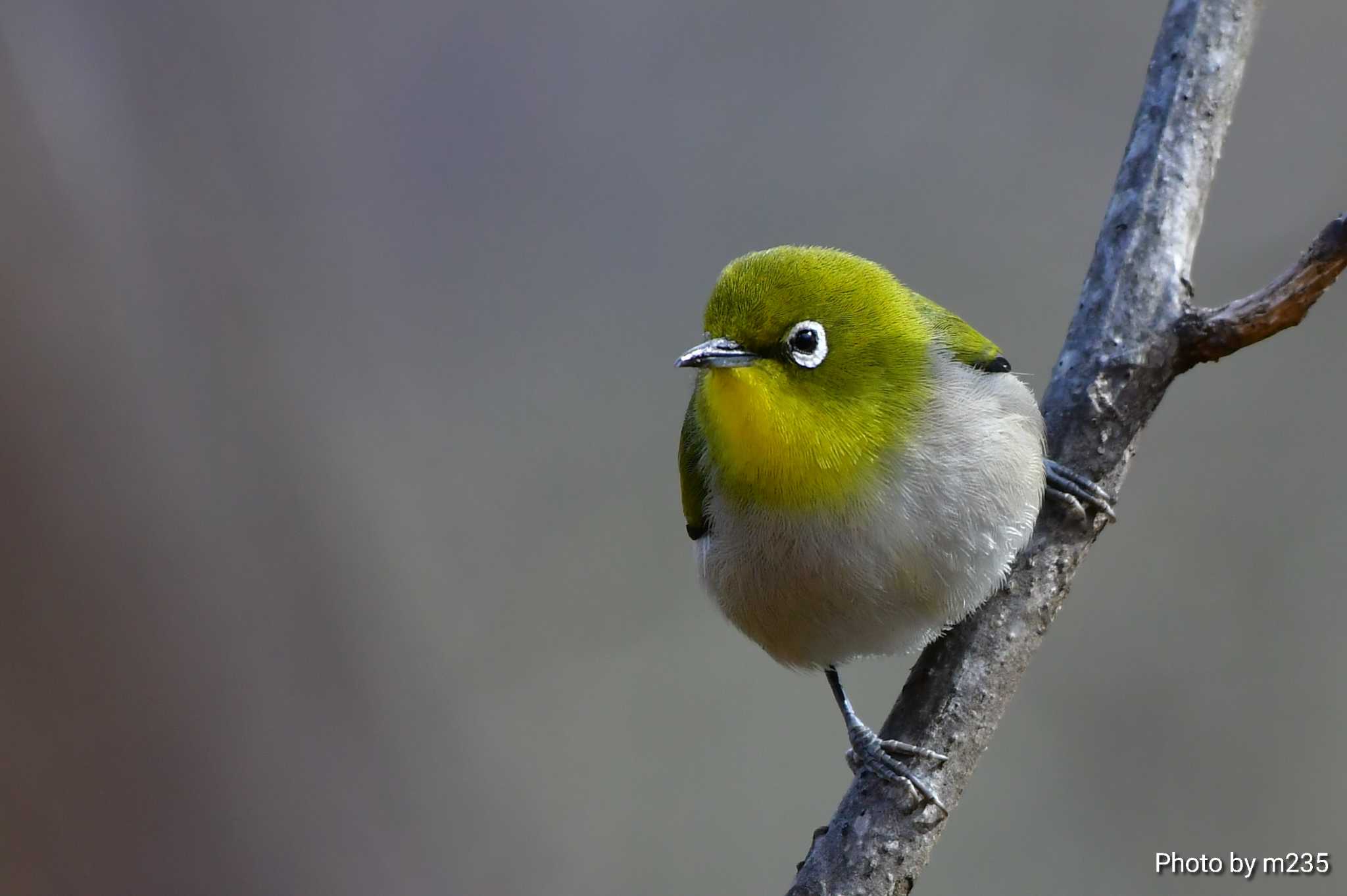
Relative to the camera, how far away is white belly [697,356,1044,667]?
2121 millimetres

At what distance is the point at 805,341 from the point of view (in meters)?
2.04

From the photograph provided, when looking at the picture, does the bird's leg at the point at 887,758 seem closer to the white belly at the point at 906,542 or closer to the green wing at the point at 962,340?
the white belly at the point at 906,542

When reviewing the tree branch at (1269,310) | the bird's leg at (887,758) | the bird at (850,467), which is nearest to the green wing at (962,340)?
the bird at (850,467)

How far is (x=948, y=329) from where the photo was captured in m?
2.46

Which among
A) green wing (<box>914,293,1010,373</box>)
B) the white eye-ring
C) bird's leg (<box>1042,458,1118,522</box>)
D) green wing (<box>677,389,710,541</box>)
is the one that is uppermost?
the white eye-ring

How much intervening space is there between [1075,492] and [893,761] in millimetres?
765

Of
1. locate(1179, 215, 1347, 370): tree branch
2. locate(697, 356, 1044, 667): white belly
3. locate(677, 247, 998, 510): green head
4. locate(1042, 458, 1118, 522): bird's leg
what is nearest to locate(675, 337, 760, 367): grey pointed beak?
locate(677, 247, 998, 510): green head

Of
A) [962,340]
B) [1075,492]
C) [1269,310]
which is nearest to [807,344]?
[962,340]

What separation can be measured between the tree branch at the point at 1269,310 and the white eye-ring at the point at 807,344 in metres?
0.94

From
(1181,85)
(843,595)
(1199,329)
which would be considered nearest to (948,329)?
(1199,329)

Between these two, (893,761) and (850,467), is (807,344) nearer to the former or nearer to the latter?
(850,467)

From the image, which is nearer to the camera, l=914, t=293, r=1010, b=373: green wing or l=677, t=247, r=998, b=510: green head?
l=677, t=247, r=998, b=510: green head

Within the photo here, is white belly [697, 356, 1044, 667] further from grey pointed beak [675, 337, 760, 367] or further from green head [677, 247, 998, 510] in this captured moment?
grey pointed beak [675, 337, 760, 367]

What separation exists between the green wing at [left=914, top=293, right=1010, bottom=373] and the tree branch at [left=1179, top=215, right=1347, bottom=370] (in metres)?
0.41
